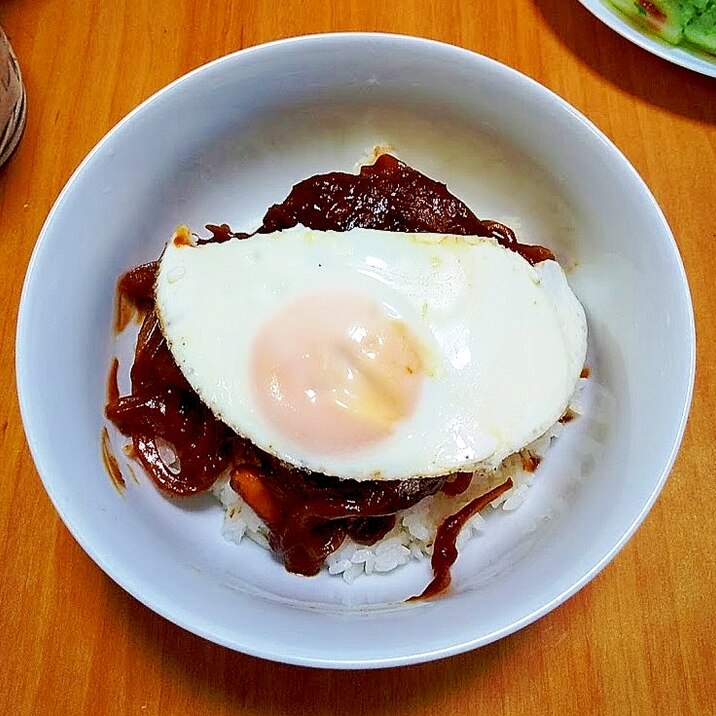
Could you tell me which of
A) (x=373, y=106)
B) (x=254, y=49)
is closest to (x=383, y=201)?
(x=373, y=106)

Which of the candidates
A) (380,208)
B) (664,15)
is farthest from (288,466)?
(664,15)

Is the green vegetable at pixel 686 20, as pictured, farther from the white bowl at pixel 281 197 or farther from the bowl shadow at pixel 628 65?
the white bowl at pixel 281 197

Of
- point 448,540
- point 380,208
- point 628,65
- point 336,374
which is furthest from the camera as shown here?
point 628,65

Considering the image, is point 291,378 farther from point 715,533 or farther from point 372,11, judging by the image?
point 372,11

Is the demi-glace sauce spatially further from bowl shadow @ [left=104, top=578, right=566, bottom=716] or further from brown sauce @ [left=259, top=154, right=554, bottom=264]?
bowl shadow @ [left=104, top=578, right=566, bottom=716]

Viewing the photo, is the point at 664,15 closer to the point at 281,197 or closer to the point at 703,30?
the point at 703,30

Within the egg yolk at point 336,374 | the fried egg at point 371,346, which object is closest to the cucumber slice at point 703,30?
the fried egg at point 371,346
